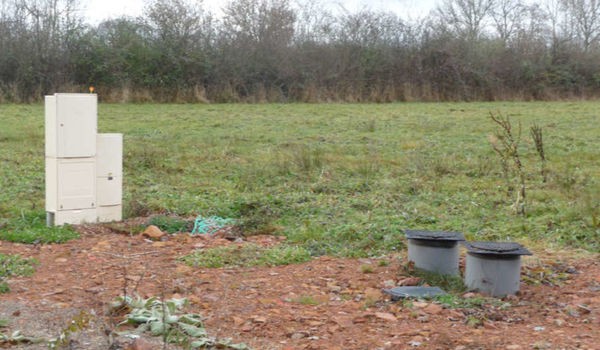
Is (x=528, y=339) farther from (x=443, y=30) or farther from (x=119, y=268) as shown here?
(x=443, y=30)

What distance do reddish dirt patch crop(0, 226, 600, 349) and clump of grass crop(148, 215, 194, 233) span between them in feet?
3.08

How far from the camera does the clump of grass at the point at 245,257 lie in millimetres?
6781

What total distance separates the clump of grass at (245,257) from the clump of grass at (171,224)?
1.24m

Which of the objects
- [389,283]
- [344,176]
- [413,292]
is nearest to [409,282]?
[389,283]

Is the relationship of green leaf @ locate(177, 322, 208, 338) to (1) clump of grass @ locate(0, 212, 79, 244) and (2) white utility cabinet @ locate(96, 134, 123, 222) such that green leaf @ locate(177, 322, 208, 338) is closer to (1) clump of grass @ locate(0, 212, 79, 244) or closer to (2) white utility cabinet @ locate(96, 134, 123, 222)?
(1) clump of grass @ locate(0, 212, 79, 244)

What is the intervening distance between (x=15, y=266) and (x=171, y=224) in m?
2.09

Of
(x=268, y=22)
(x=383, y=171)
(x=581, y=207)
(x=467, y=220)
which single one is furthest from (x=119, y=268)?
(x=268, y=22)

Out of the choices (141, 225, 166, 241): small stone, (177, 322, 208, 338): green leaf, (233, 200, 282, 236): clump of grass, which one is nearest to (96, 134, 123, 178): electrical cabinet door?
(141, 225, 166, 241): small stone

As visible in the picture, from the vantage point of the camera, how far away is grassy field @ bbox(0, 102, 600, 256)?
27.3ft

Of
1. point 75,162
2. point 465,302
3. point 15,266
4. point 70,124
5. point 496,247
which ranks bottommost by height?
point 15,266

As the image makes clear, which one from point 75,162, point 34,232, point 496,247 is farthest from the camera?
point 75,162

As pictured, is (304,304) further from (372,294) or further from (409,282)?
(409,282)

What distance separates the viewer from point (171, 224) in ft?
27.6

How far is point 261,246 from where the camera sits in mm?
7508
